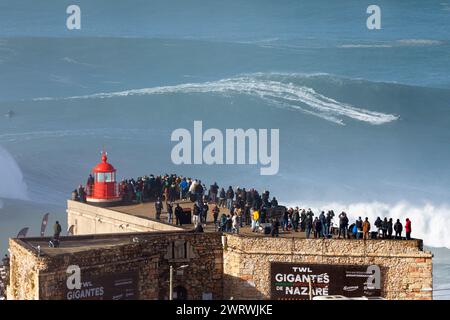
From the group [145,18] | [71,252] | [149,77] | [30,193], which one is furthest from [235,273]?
[145,18]

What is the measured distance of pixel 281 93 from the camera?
102 m

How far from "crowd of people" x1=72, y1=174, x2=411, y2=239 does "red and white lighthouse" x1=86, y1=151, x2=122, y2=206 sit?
0.45m

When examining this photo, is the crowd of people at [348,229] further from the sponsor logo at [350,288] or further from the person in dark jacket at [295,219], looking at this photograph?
the sponsor logo at [350,288]

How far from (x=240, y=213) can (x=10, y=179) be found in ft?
145

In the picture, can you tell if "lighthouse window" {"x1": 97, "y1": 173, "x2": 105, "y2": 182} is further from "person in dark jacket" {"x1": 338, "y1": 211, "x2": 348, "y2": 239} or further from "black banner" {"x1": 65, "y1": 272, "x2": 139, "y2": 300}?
"person in dark jacket" {"x1": 338, "y1": 211, "x2": 348, "y2": 239}

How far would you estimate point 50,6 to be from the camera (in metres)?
132

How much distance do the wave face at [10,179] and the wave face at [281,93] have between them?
19.5 metres

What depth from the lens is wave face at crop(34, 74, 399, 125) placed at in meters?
98.6

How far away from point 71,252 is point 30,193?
44.7 metres

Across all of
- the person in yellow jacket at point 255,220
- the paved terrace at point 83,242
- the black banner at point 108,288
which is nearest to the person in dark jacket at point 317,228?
the person in yellow jacket at point 255,220

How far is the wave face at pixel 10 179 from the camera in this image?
80.0 m

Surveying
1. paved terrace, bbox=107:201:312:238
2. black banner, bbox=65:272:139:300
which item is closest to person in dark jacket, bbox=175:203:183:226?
paved terrace, bbox=107:201:312:238

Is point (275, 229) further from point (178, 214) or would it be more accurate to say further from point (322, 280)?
point (178, 214)

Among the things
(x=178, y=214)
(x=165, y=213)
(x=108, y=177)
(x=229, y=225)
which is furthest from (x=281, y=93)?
(x=229, y=225)
